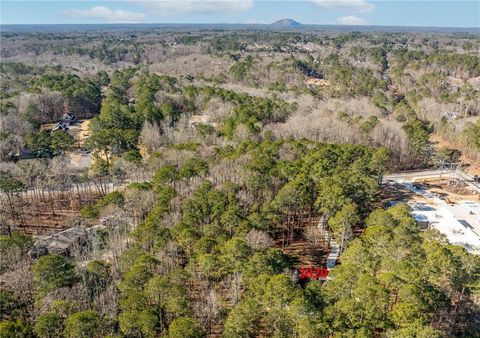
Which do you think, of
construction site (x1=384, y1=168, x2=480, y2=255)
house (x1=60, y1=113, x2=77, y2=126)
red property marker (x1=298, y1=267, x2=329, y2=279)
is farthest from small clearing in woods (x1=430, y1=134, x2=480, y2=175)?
house (x1=60, y1=113, x2=77, y2=126)

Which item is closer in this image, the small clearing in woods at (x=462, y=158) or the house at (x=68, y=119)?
the small clearing in woods at (x=462, y=158)

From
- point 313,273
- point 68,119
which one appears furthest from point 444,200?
point 68,119

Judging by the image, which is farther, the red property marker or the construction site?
the construction site

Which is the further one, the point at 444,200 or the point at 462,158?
the point at 462,158

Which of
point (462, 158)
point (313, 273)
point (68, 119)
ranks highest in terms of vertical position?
point (68, 119)

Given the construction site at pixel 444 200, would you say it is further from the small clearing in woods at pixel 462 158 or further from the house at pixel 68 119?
the house at pixel 68 119

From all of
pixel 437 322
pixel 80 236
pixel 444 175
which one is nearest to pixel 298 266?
pixel 437 322

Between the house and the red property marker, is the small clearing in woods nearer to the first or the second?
the red property marker

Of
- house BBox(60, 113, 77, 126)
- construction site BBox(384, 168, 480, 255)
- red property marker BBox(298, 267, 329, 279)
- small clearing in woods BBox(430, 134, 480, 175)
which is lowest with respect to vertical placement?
red property marker BBox(298, 267, 329, 279)

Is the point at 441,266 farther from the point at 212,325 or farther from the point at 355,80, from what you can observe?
the point at 355,80

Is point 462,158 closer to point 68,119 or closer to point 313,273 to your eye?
point 313,273

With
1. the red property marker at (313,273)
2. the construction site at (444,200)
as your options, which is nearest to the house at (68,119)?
the construction site at (444,200)
